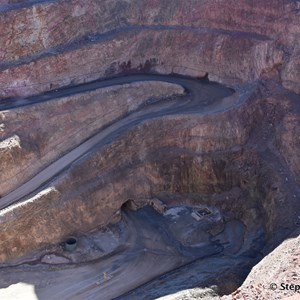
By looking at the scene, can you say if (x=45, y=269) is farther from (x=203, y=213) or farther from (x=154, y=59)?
(x=154, y=59)

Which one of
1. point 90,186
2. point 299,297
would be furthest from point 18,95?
point 299,297

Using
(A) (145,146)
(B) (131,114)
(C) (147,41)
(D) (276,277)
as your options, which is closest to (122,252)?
(A) (145,146)

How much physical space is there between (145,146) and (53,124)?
770 centimetres

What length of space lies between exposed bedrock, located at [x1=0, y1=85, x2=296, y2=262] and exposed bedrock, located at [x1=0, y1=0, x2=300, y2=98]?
19.8 ft

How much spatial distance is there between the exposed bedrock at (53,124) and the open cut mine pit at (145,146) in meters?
0.10

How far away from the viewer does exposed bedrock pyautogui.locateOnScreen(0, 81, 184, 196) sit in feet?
113

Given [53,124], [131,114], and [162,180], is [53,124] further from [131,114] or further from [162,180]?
[162,180]

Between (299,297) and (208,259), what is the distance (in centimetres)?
1209

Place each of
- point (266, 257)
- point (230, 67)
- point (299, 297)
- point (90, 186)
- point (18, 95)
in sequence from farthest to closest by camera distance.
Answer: point (230, 67)
point (18, 95)
point (90, 186)
point (266, 257)
point (299, 297)

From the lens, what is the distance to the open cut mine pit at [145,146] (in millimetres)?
31891

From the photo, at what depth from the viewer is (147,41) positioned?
4438 cm

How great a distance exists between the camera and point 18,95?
39.3m

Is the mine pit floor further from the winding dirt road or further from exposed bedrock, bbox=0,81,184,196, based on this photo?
exposed bedrock, bbox=0,81,184,196

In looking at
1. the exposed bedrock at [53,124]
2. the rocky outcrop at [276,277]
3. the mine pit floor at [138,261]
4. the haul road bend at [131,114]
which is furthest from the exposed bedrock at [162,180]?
the rocky outcrop at [276,277]
